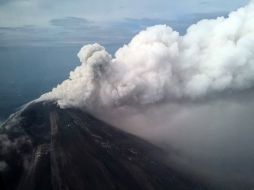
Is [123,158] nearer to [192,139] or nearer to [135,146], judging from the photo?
[135,146]

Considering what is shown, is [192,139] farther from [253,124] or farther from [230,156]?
A: [253,124]

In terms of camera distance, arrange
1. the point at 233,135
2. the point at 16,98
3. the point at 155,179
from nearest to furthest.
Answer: the point at 155,179 → the point at 233,135 → the point at 16,98

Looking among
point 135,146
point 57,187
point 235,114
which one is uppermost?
point 235,114

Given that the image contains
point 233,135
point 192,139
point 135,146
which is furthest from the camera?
point 233,135

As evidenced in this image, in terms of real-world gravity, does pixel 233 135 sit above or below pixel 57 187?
above

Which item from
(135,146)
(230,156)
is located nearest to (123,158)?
(135,146)

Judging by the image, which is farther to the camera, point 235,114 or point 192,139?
point 235,114

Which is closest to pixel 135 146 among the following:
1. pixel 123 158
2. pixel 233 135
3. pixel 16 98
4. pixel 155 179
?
pixel 123 158
